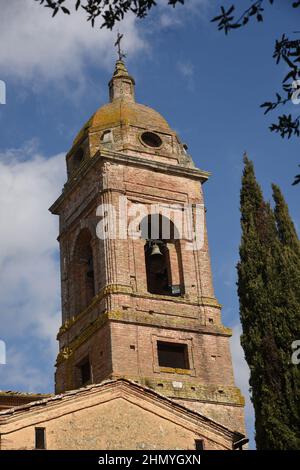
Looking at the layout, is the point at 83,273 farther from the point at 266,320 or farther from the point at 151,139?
the point at 266,320

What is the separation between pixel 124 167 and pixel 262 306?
975 centimetres

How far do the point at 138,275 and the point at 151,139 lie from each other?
5615mm

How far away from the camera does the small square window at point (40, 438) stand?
18.8 meters

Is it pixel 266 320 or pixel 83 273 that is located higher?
pixel 83 273

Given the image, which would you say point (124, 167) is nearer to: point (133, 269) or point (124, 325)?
point (133, 269)

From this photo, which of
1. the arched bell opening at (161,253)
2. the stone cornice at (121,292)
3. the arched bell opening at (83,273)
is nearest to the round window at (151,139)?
the arched bell opening at (161,253)

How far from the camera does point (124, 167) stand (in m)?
29.6

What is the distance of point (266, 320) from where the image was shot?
2105 centimetres

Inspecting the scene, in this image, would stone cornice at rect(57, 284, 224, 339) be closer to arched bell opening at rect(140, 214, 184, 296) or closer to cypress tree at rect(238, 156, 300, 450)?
arched bell opening at rect(140, 214, 184, 296)

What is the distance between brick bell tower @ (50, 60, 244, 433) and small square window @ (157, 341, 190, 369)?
0.03 m

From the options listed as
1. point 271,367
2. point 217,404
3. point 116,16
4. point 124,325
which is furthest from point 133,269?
point 116,16

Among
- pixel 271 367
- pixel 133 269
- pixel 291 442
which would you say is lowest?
pixel 291 442

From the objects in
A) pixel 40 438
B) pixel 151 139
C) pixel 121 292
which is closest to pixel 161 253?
A: pixel 121 292

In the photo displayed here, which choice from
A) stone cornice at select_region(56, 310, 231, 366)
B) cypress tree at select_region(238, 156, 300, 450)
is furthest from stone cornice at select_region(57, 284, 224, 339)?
cypress tree at select_region(238, 156, 300, 450)
